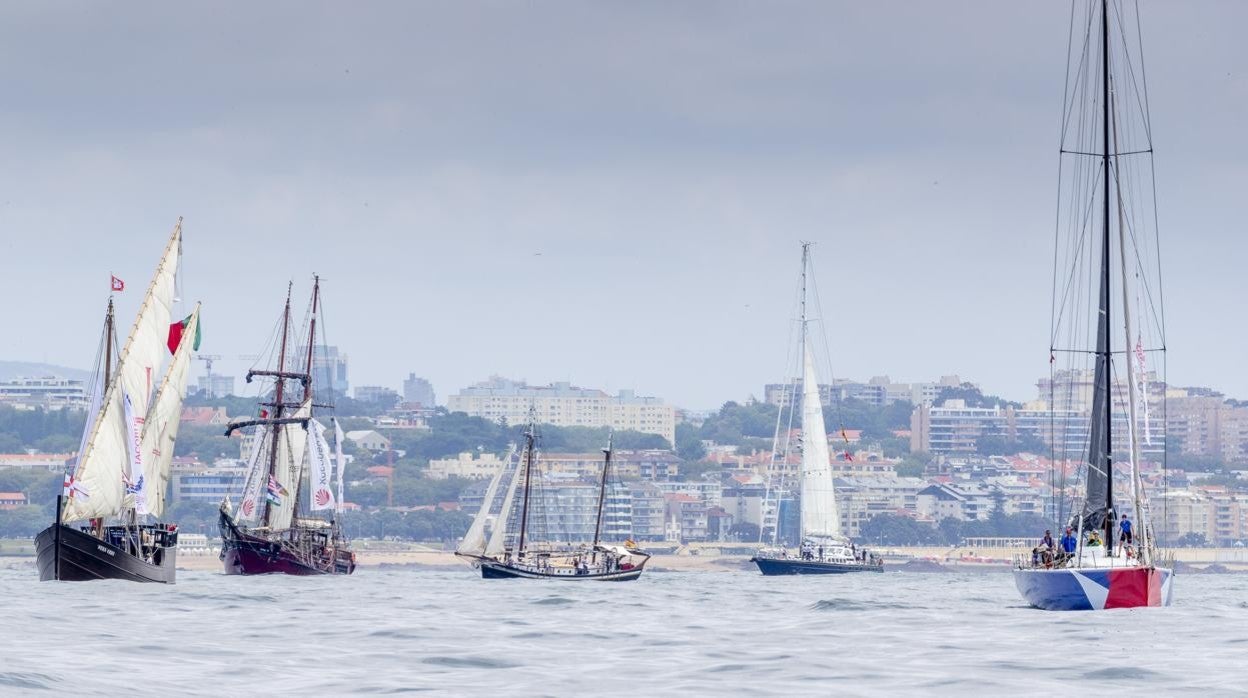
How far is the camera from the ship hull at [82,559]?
83.2 metres

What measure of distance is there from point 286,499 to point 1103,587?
7560 cm

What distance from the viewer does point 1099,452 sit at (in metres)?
64.9

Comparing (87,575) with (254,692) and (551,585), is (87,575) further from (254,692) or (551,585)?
(254,692)

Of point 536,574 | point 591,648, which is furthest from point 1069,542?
point 536,574

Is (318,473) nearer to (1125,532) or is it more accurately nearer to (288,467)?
(288,467)

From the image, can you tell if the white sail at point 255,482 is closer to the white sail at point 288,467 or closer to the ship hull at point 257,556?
the white sail at point 288,467

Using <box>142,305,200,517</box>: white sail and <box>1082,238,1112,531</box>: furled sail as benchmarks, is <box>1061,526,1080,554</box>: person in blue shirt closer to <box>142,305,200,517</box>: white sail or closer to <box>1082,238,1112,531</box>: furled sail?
<box>1082,238,1112,531</box>: furled sail

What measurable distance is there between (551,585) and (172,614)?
183 feet

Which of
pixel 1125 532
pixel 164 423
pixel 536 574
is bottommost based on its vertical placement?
pixel 536 574

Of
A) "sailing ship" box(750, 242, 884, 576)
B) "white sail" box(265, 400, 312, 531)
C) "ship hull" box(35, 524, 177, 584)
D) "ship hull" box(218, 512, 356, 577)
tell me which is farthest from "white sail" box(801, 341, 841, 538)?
"ship hull" box(35, 524, 177, 584)

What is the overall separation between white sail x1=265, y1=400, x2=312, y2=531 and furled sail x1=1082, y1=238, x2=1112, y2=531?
6951cm

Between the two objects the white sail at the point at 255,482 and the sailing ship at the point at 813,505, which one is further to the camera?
the sailing ship at the point at 813,505

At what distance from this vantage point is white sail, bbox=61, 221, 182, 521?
278ft

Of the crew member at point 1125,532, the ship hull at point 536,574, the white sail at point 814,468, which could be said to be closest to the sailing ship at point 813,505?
the white sail at point 814,468
